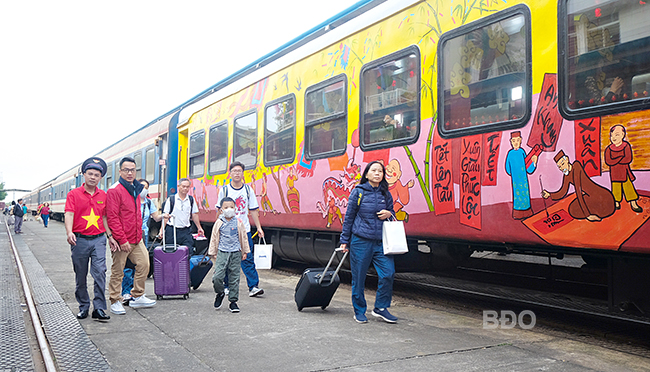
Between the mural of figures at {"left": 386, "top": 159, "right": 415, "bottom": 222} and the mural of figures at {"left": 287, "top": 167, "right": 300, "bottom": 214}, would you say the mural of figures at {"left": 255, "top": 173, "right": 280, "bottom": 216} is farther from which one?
the mural of figures at {"left": 386, "top": 159, "right": 415, "bottom": 222}

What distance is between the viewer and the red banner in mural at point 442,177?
5.79 meters

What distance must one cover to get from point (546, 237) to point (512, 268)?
3983 mm

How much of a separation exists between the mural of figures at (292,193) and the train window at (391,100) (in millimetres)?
1778

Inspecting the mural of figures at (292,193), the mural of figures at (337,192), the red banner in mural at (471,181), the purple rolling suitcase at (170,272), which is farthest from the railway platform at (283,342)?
the mural of figures at (292,193)

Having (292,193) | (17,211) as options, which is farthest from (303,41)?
(17,211)

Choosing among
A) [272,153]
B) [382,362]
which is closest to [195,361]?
[382,362]

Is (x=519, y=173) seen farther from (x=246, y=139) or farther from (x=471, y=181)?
(x=246, y=139)

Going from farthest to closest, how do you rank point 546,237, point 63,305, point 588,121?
point 63,305 < point 546,237 < point 588,121

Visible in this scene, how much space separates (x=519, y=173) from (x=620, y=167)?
2.98ft

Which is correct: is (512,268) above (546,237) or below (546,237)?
below

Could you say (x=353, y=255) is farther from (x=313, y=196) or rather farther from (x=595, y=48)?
(x=595, y=48)

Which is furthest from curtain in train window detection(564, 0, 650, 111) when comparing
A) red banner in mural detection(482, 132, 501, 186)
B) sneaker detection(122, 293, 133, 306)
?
sneaker detection(122, 293, 133, 306)

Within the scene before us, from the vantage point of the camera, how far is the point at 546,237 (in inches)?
192

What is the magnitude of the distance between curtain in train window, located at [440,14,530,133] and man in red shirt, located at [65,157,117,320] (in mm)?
3631
